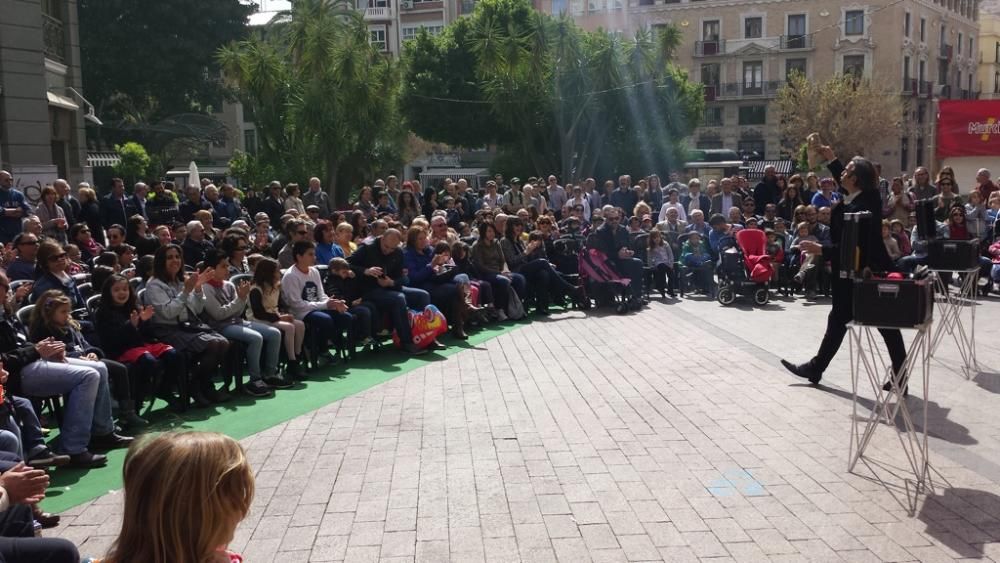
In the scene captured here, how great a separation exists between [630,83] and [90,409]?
33.0 m

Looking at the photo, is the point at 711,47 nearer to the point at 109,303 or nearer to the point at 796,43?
the point at 796,43

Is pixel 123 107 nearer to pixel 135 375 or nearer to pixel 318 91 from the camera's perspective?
pixel 318 91

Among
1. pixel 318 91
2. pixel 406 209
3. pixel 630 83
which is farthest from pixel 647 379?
pixel 630 83

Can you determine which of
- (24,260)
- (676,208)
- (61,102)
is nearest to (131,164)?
(61,102)

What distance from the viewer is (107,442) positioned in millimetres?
6656

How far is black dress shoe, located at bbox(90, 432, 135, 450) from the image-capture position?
6645 mm

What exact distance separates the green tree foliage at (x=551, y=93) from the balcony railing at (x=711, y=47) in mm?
15848

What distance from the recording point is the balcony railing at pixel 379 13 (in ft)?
220

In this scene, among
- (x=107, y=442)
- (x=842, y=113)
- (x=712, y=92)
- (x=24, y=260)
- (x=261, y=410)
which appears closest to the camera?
(x=107, y=442)

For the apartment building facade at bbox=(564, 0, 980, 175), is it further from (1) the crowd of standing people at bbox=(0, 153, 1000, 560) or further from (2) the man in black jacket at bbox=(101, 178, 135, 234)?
(2) the man in black jacket at bbox=(101, 178, 135, 234)

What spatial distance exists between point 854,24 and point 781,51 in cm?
468

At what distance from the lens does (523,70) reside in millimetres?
31078

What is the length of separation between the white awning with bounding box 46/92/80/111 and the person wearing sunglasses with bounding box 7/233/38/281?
10774mm

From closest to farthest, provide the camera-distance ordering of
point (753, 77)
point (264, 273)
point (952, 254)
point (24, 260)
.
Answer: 1. point (952, 254)
2. point (24, 260)
3. point (264, 273)
4. point (753, 77)
